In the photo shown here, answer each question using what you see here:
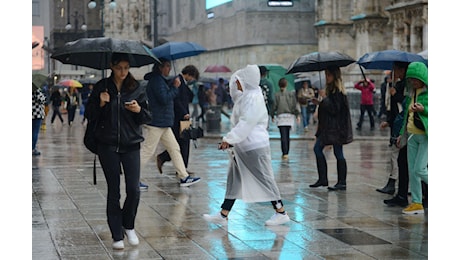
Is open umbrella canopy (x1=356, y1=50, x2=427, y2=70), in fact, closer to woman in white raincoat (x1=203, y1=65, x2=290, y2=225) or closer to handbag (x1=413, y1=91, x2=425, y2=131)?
handbag (x1=413, y1=91, x2=425, y2=131)

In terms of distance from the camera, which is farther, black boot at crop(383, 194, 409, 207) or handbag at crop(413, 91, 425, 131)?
black boot at crop(383, 194, 409, 207)

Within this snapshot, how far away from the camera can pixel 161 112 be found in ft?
44.1

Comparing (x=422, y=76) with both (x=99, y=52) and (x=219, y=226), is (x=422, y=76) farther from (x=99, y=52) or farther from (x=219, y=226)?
(x=99, y=52)

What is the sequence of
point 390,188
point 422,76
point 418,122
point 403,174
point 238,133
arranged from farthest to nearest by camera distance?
point 390,188, point 403,174, point 418,122, point 422,76, point 238,133

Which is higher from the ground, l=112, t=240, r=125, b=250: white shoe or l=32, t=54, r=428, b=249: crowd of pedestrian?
l=32, t=54, r=428, b=249: crowd of pedestrian

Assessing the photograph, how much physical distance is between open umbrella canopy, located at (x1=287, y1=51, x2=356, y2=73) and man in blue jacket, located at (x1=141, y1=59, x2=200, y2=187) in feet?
6.19

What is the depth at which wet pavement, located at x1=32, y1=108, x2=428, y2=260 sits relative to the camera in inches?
347

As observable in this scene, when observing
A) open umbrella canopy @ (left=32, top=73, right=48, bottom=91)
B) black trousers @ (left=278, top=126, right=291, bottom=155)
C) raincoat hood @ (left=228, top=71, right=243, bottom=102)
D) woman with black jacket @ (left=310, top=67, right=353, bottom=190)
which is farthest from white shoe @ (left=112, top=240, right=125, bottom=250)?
black trousers @ (left=278, top=126, right=291, bottom=155)

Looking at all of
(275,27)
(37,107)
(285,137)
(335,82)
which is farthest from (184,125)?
(275,27)

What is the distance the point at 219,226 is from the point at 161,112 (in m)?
3.54

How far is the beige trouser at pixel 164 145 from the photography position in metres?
13.5

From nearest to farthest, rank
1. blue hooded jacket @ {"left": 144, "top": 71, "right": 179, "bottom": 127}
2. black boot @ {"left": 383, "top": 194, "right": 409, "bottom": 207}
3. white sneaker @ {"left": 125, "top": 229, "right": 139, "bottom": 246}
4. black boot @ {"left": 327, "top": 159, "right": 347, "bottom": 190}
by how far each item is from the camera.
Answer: white sneaker @ {"left": 125, "top": 229, "right": 139, "bottom": 246}
black boot @ {"left": 383, "top": 194, "right": 409, "bottom": 207}
blue hooded jacket @ {"left": 144, "top": 71, "right": 179, "bottom": 127}
black boot @ {"left": 327, "top": 159, "right": 347, "bottom": 190}

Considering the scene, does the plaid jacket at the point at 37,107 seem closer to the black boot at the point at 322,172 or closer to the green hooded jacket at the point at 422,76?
the black boot at the point at 322,172
